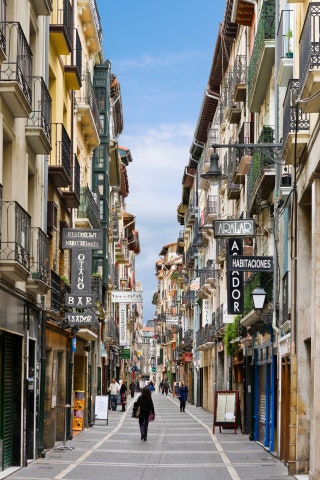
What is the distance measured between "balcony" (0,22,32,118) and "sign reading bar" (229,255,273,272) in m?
8.47

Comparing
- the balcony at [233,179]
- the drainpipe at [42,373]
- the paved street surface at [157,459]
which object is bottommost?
the paved street surface at [157,459]

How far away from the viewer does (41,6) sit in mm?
21406

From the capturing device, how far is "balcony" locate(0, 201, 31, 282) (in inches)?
679

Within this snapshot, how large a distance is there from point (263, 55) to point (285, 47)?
3.18 m

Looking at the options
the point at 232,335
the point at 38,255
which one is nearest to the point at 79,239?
the point at 38,255

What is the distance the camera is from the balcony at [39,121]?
2041 cm

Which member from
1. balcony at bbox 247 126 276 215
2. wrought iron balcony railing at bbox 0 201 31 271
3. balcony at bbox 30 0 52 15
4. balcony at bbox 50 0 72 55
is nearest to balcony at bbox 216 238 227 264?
balcony at bbox 247 126 276 215

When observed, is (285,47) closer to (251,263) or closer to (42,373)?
(251,263)

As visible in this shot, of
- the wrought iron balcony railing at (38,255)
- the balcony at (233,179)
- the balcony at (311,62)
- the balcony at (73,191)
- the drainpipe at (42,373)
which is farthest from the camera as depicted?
the balcony at (233,179)

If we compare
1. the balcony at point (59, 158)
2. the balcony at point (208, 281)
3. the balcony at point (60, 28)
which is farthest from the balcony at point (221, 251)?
the balcony at point (60, 28)

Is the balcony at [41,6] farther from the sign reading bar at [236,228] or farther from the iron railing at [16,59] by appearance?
the sign reading bar at [236,228]

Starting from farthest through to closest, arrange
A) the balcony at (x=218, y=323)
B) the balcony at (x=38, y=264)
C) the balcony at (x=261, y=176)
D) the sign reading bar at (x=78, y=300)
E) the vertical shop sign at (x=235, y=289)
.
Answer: the balcony at (x=218, y=323)
the vertical shop sign at (x=235, y=289)
the sign reading bar at (x=78, y=300)
the balcony at (x=261, y=176)
the balcony at (x=38, y=264)

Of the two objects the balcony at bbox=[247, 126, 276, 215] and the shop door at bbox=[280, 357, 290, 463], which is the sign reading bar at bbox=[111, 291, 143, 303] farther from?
the shop door at bbox=[280, 357, 290, 463]

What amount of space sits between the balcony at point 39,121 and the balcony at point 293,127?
4700 mm
